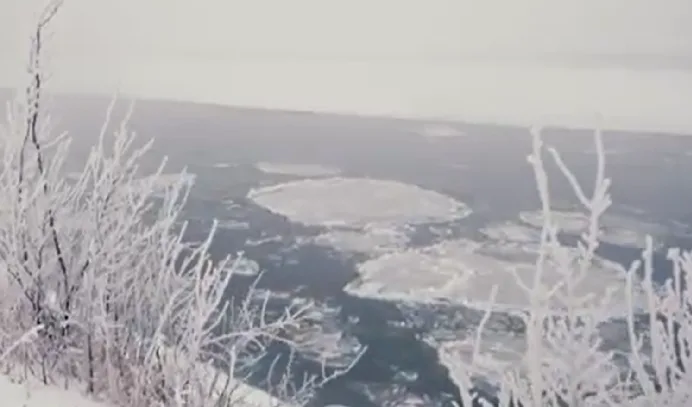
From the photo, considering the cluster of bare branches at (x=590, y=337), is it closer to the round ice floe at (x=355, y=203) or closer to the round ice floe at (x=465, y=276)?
the round ice floe at (x=465, y=276)

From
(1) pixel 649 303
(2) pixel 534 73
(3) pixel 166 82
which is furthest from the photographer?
(3) pixel 166 82

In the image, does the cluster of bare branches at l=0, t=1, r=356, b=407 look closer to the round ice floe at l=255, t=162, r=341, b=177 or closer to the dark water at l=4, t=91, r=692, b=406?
the dark water at l=4, t=91, r=692, b=406

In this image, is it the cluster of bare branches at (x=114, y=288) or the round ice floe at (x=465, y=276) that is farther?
the cluster of bare branches at (x=114, y=288)

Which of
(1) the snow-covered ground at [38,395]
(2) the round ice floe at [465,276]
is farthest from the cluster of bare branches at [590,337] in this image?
(1) the snow-covered ground at [38,395]

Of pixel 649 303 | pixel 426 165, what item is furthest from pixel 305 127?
pixel 649 303

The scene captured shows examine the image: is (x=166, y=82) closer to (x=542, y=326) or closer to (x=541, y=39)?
(x=541, y=39)

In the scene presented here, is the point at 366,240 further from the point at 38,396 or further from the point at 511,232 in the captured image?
the point at 38,396
